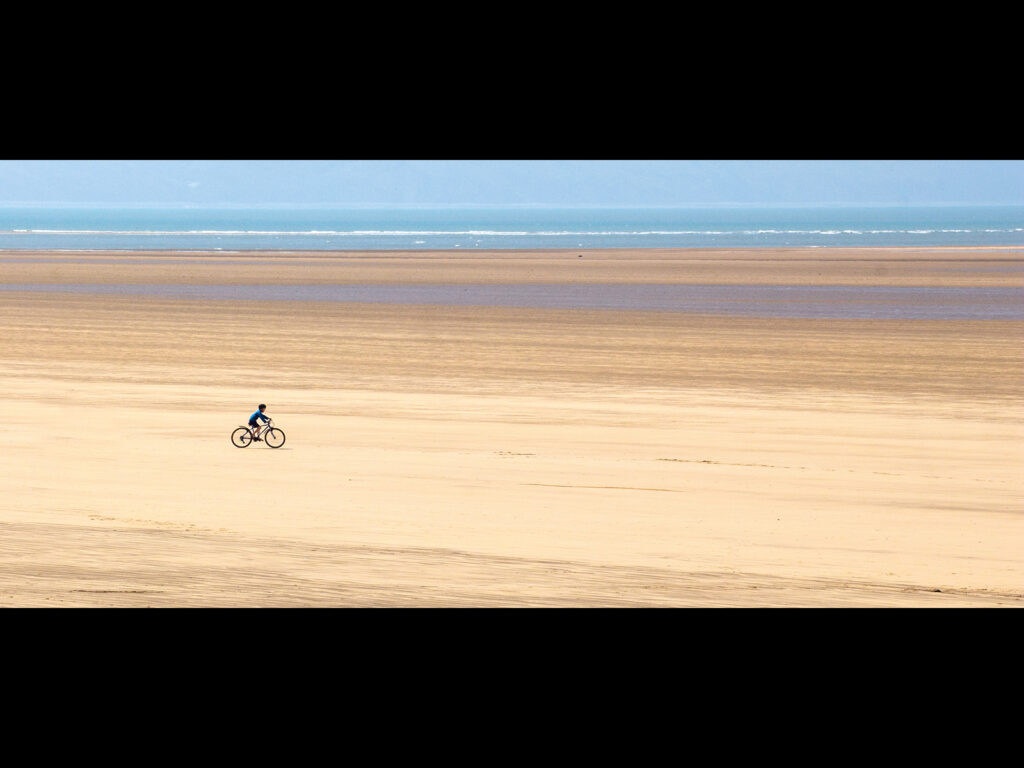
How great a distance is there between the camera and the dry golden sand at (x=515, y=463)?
9734 millimetres

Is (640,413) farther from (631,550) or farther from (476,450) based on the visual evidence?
(631,550)

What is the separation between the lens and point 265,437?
14945 millimetres

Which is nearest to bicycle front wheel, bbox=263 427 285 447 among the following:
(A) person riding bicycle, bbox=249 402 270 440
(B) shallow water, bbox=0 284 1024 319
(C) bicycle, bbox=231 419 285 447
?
(C) bicycle, bbox=231 419 285 447

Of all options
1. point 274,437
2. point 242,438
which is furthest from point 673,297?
point 242,438

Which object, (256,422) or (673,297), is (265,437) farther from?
(673,297)

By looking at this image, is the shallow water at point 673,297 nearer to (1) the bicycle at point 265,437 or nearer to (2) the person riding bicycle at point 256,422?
(1) the bicycle at point 265,437

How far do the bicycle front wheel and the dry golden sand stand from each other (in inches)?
9.1

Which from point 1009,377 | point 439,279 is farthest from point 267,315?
point 1009,377

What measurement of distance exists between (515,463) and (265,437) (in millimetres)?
3084

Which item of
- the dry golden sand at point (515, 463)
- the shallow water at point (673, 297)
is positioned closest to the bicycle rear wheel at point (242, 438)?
the dry golden sand at point (515, 463)

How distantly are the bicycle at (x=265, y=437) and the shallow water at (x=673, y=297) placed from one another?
1800 centimetres

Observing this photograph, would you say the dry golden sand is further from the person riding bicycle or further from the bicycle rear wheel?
the person riding bicycle

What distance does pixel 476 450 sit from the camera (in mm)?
15008
